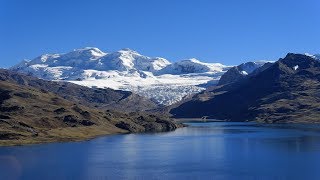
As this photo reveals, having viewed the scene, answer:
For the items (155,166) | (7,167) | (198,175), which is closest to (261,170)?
(198,175)

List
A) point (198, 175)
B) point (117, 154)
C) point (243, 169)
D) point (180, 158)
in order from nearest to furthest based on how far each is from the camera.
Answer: point (198, 175)
point (243, 169)
point (180, 158)
point (117, 154)

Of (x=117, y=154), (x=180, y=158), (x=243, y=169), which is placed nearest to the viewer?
(x=243, y=169)

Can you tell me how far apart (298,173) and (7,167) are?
79806 mm

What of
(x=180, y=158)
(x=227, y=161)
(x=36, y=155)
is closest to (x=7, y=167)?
(x=36, y=155)

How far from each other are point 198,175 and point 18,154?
7626cm

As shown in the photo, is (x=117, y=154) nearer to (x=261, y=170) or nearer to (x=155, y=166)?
(x=155, y=166)

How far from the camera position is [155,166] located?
15262cm

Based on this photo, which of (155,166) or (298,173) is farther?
(155,166)

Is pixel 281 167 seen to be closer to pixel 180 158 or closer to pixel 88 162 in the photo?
pixel 180 158

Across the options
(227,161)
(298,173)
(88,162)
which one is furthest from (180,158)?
(298,173)

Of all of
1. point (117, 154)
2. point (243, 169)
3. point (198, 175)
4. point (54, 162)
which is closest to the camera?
point (198, 175)

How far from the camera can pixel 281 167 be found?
489ft

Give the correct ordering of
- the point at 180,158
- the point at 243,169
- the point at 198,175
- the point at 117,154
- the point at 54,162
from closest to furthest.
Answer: the point at 198,175
the point at 243,169
the point at 54,162
the point at 180,158
the point at 117,154

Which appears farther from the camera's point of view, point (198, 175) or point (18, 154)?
point (18, 154)
